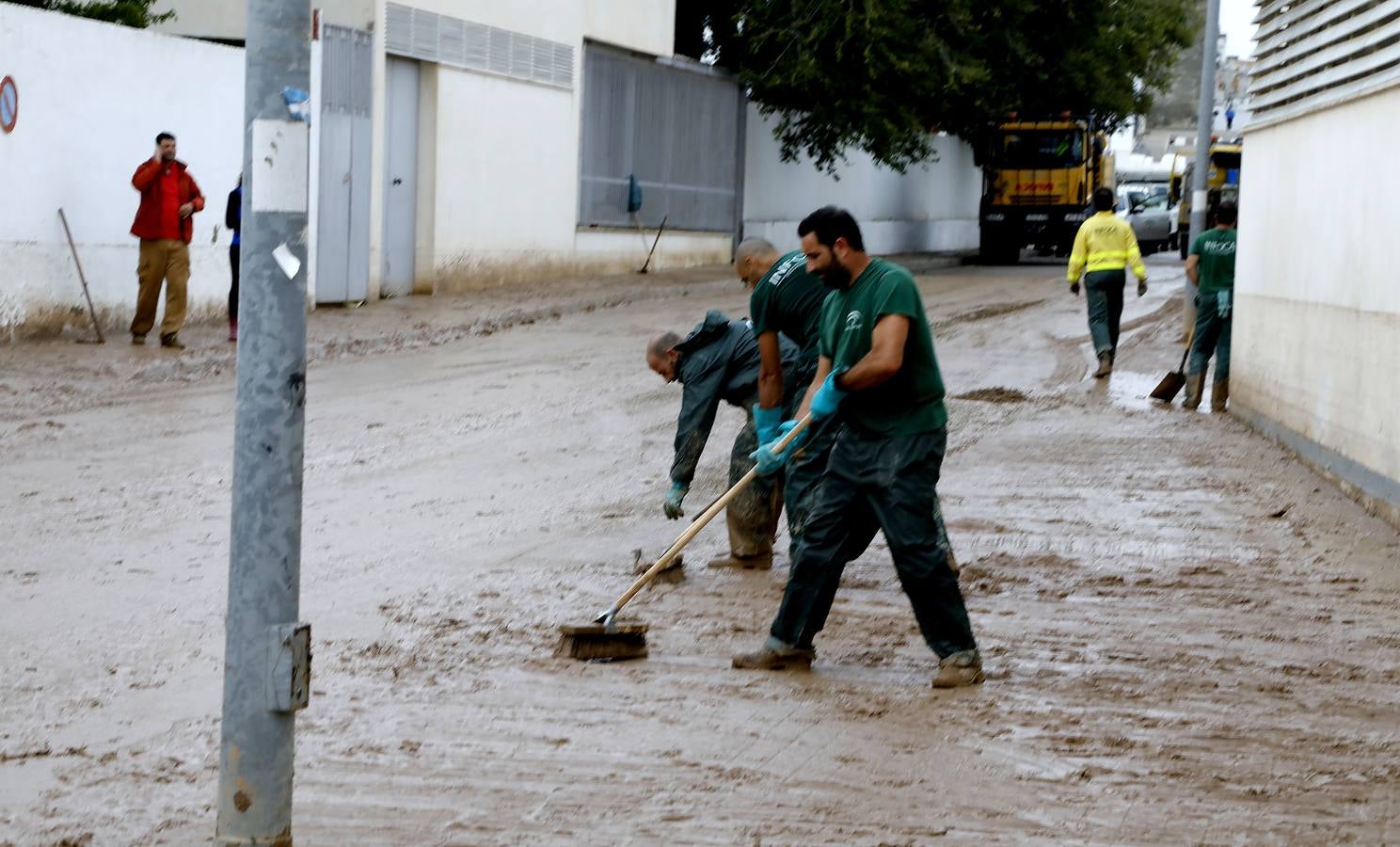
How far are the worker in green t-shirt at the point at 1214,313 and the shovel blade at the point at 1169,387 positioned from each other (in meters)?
0.08

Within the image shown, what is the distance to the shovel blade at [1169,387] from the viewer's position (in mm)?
16297

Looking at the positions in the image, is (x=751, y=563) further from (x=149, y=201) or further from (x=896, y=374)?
(x=149, y=201)

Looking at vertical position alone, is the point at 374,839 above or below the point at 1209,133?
below

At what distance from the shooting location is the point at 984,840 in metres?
5.11

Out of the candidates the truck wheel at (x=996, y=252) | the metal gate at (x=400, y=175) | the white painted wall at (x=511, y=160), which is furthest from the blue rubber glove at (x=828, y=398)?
the truck wheel at (x=996, y=252)

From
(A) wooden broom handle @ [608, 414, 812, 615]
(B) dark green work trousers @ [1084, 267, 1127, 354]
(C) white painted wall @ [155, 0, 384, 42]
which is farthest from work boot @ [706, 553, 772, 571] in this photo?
(C) white painted wall @ [155, 0, 384, 42]

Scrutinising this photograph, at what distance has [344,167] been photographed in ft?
71.3

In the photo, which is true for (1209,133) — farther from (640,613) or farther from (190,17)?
(640,613)

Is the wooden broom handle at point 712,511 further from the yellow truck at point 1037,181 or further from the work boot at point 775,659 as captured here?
the yellow truck at point 1037,181

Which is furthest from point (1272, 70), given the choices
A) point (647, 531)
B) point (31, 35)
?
point (31, 35)

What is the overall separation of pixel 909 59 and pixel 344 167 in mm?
12607

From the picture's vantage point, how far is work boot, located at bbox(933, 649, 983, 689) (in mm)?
6773

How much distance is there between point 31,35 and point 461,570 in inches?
386

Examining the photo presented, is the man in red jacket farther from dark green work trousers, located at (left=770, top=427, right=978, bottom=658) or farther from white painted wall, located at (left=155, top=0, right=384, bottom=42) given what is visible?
dark green work trousers, located at (left=770, top=427, right=978, bottom=658)
